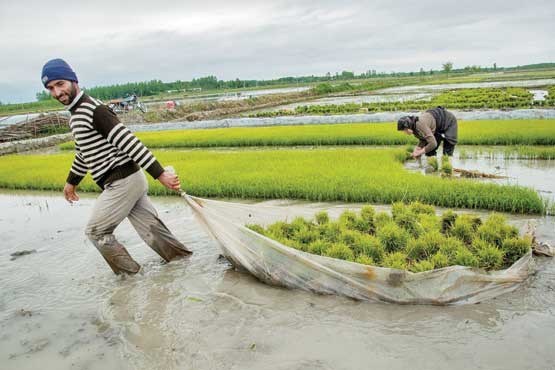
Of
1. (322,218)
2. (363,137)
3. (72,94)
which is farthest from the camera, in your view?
(363,137)

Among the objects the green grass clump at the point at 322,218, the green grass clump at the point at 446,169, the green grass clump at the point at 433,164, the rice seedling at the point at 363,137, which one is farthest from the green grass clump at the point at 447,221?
the rice seedling at the point at 363,137

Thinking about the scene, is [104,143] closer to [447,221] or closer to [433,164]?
[447,221]

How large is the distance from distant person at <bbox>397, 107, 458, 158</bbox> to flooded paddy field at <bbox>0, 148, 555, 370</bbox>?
224cm

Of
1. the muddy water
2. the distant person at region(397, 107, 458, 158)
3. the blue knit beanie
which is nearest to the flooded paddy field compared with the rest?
the muddy water

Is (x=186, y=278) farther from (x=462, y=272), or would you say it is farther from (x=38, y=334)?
(x=462, y=272)

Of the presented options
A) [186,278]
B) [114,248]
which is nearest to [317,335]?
[186,278]

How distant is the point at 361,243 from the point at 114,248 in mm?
1866

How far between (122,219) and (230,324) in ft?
3.97

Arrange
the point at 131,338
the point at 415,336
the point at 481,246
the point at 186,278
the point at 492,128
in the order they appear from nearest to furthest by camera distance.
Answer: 1. the point at 415,336
2. the point at 131,338
3. the point at 481,246
4. the point at 186,278
5. the point at 492,128

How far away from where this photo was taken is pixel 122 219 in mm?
3340

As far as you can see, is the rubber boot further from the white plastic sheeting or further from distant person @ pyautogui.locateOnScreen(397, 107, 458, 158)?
distant person @ pyautogui.locateOnScreen(397, 107, 458, 158)

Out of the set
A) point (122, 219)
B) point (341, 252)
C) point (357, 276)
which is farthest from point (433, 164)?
point (122, 219)

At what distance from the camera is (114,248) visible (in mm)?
3395

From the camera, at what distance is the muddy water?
2344 millimetres
